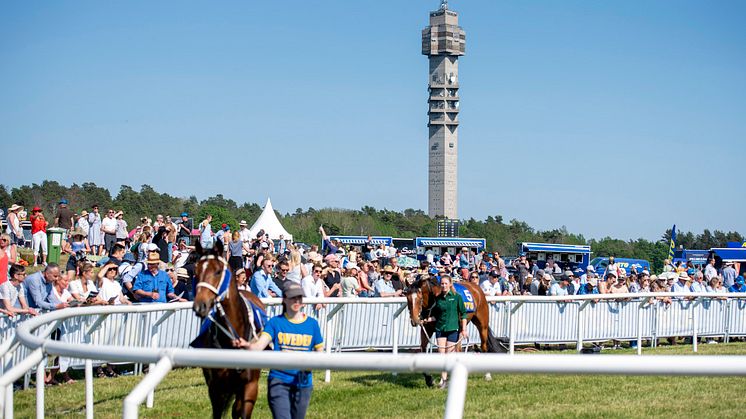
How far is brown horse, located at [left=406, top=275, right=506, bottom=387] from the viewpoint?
479 inches

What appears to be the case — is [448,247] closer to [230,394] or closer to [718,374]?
[230,394]

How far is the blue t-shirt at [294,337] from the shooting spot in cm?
632

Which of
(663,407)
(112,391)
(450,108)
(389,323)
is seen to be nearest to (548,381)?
(663,407)

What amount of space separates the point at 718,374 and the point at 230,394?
4455 mm

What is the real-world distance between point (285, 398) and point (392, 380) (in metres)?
5.68

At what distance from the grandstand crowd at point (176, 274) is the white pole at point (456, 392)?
13.0ft

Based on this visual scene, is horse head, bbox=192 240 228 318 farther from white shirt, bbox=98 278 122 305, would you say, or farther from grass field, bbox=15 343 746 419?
white shirt, bbox=98 278 122 305

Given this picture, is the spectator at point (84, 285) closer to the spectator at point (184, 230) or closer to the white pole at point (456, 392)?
the spectator at point (184, 230)

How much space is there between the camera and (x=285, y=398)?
6.26m

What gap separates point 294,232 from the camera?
76.6m

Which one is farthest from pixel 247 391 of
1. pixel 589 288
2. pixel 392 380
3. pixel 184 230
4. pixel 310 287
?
pixel 184 230

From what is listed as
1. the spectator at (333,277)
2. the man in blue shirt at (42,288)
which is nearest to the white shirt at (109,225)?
the spectator at (333,277)

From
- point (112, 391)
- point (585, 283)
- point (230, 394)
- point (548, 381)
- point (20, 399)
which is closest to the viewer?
point (20, 399)

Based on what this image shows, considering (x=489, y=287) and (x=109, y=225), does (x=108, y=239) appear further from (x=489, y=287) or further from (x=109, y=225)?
(x=489, y=287)
